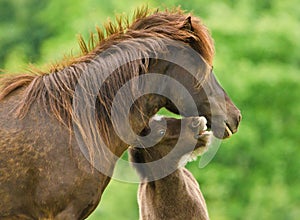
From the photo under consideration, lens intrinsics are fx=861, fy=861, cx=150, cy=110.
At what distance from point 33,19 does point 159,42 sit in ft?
129

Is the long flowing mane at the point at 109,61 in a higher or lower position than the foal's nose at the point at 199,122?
higher

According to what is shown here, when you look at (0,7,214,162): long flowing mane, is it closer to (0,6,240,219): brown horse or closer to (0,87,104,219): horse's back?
(0,6,240,219): brown horse

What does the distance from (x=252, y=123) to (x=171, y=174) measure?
22283mm

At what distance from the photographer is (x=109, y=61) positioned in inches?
311

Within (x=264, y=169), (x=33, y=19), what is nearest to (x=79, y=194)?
(x=264, y=169)

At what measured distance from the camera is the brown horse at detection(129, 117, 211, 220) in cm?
874

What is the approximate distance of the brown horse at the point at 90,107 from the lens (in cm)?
753

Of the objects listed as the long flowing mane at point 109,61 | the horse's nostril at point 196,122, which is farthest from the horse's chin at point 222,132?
the long flowing mane at point 109,61

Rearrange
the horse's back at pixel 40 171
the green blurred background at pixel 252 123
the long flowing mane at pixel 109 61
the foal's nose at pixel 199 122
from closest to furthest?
the horse's back at pixel 40 171 < the long flowing mane at pixel 109 61 < the foal's nose at pixel 199 122 < the green blurred background at pixel 252 123

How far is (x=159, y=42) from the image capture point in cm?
798

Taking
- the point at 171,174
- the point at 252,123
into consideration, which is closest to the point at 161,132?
the point at 171,174

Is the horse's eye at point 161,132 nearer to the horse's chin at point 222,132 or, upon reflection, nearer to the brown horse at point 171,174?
the brown horse at point 171,174

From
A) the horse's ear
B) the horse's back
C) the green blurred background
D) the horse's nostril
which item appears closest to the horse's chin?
the horse's nostril

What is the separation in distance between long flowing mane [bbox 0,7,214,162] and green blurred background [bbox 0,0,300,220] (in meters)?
17.7
